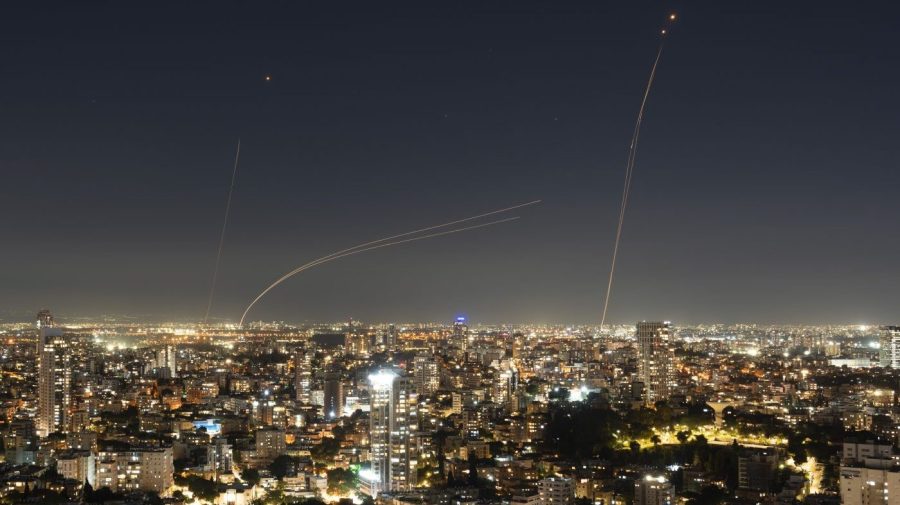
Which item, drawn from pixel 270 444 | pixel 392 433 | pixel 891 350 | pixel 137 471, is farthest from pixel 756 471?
pixel 891 350

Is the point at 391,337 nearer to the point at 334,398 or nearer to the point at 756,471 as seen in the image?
the point at 334,398

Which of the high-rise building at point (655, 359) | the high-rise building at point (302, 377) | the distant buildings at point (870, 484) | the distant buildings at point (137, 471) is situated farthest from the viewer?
the high-rise building at point (302, 377)

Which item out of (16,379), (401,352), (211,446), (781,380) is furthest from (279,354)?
(211,446)

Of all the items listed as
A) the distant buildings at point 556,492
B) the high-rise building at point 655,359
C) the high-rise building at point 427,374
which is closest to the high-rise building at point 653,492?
the distant buildings at point 556,492

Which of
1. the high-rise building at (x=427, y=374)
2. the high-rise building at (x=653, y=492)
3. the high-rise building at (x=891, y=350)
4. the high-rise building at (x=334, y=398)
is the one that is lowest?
the high-rise building at (x=653, y=492)

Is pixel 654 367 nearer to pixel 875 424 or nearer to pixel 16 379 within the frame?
pixel 875 424

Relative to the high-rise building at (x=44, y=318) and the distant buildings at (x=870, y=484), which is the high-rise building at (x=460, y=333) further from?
the distant buildings at (x=870, y=484)

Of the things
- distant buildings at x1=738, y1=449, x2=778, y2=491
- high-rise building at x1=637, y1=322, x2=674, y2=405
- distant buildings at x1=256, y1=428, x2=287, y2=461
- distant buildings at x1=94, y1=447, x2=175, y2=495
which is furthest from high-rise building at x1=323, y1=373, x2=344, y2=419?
distant buildings at x1=738, y1=449, x2=778, y2=491
